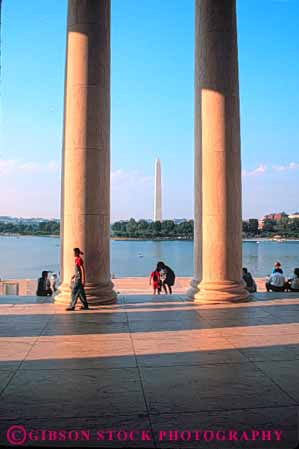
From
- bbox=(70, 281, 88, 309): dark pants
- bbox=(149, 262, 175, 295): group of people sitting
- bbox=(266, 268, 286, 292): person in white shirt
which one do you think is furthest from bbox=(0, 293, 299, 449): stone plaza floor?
bbox=(149, 262, 175, 295): group of people sitting

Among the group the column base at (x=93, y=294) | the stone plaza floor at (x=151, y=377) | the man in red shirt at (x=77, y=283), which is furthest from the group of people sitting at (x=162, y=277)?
the stone plaza floor at (x=151, y=377)

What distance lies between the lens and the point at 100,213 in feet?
389

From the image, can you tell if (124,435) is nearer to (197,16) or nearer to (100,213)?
(100,213)

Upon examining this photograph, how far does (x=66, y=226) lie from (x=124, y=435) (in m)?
84.3

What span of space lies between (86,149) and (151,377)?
74.6m

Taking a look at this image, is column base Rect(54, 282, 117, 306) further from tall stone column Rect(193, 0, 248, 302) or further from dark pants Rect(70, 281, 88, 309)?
tall stone column Rect(193, 0, 248, 302)

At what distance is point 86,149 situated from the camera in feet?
383

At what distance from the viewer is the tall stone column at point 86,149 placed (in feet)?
383

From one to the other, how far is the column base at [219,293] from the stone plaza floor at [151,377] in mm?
20181

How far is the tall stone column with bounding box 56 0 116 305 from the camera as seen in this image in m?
117

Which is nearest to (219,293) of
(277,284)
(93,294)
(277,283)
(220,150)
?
(93,294)

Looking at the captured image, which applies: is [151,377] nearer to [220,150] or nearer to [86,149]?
[86,149]

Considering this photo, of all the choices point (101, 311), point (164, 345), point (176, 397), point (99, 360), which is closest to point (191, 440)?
point (176, 397)

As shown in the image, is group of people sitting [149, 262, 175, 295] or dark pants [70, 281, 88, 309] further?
group of people sitting [149, 262, 175, 295]
